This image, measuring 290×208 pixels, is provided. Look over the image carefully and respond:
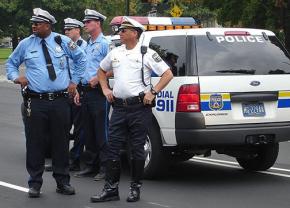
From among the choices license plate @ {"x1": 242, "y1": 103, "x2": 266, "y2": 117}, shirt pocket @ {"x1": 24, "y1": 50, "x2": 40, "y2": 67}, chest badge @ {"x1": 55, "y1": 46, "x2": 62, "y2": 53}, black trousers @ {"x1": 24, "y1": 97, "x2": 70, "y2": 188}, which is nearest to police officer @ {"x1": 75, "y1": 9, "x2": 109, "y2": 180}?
black trousers @ {"x1": 24, "y1": 97, "x2": 70, "y2": 188}

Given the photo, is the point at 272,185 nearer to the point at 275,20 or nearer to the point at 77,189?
the point at 77,189

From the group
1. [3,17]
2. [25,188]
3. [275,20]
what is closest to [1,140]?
[25,188]

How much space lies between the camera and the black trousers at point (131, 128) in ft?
21.7

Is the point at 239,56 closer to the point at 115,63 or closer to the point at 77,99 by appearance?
the point at 115,63

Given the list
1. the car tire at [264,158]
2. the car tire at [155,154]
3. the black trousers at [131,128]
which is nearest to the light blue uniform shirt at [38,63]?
the black trousers at [131,128]

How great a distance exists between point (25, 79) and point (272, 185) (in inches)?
124

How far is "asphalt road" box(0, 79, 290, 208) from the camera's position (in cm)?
661

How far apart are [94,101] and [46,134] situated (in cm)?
98

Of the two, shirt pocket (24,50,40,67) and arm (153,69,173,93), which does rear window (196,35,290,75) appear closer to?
arm (153,69,173,93)

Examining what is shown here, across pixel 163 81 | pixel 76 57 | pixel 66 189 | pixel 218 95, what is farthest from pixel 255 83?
pixel 66 189

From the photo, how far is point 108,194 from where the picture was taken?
6.66 meters

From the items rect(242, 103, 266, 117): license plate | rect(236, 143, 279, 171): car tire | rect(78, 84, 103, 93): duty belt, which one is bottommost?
rect(236, 143, 279, 171): car tire

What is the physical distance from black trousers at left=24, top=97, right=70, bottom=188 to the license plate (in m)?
2.00

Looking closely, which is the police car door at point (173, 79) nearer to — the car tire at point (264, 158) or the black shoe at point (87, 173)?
the black shoe at point (87, 173)
